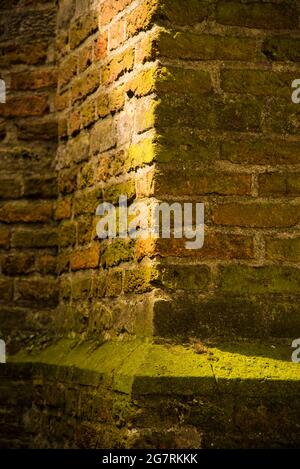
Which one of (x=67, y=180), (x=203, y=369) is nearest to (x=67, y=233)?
(x=67, y=180)

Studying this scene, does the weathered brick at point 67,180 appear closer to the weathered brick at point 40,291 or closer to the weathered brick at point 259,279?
the weathered brick at point 40,291

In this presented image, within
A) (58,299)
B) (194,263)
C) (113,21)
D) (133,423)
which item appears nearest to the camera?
(133,423)

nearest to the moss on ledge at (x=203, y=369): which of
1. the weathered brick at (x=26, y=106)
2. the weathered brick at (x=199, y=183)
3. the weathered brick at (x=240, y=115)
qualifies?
the weathered brick at (x=199, y=183)

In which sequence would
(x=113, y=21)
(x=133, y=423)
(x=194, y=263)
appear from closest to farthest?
(x=133, y=423), (x=194, y=263), (x=113, y=21)

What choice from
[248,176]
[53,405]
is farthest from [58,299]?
[248,176]

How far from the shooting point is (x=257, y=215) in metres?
2.39

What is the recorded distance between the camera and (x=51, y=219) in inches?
124

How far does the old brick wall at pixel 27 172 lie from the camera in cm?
310

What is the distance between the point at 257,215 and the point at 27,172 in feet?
4.08

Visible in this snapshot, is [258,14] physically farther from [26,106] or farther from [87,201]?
[26,106]

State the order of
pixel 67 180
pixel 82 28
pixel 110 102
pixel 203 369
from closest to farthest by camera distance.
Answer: pixel 203 369 < pixel 110 102 < pixel 82 28 < pixel 67 180

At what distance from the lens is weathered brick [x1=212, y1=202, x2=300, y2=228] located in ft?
7.77
